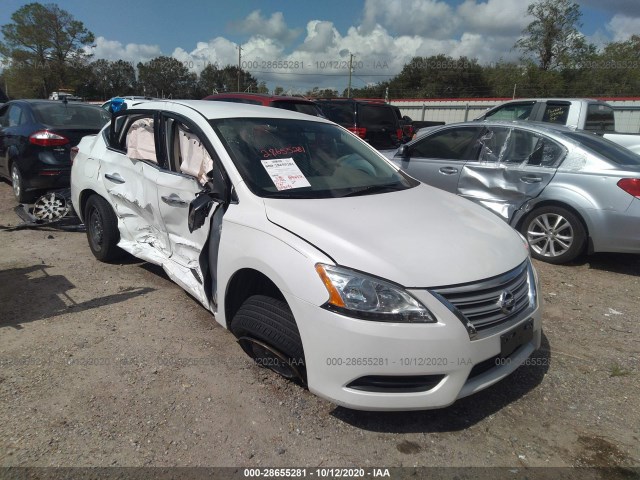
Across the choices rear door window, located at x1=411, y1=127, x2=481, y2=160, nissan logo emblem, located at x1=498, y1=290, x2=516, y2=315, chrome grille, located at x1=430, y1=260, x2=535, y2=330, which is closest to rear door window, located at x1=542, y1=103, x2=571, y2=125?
rear door window, located at x1=411, y1=127, x2=481, y2=160

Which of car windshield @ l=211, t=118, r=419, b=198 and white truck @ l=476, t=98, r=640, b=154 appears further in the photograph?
white truck @ l=476, t=98, r=640, b=154

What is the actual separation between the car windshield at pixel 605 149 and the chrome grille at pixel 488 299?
315 centimetres

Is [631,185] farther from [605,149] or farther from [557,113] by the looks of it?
[557,113]

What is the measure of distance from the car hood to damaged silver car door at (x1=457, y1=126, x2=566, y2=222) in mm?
2444

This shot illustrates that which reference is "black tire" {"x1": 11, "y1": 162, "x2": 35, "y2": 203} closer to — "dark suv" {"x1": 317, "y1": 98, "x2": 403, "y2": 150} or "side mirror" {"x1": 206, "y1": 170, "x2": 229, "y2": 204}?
"side mirror" {"x1": 206, "y1": 170, "x2": 229, "y2": 204}

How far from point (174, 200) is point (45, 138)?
4.05 metres

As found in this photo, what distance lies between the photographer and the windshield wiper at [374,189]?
10.0 feet

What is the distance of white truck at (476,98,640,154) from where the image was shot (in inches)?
302

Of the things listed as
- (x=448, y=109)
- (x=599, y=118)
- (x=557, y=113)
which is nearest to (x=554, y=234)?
(x=557, y=113)

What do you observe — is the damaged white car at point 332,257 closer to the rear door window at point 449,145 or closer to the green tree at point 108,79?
the rear door window at point 449,145

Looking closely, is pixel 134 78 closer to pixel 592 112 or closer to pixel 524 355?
pixel 592 112

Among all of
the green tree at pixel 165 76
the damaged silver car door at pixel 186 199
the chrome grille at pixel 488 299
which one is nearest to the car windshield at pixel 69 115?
the damaged silver car door at pixel 186 199

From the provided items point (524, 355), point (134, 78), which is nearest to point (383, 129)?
point (524, 355)

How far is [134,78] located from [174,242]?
229ft
